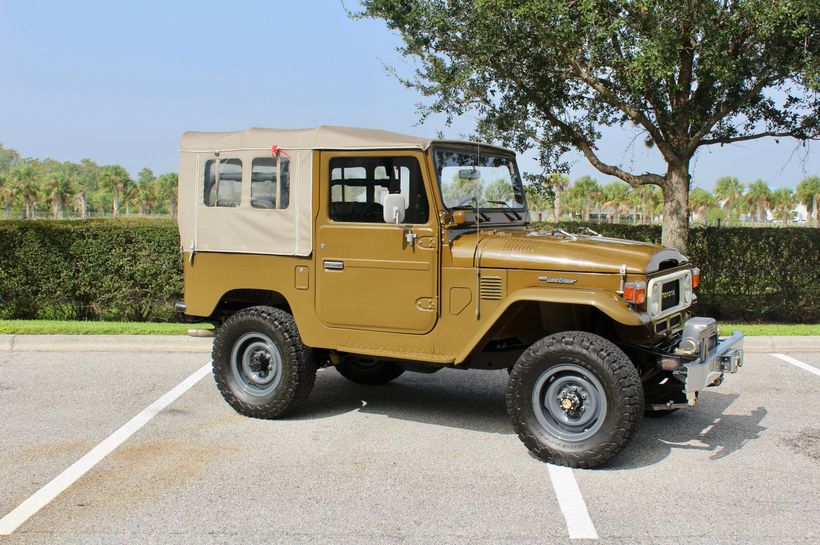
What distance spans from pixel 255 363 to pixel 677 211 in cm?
655

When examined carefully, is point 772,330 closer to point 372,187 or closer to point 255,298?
point 372,187

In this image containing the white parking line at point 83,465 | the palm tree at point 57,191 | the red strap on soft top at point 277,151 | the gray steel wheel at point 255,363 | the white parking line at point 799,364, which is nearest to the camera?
the white parking line at point 83,465

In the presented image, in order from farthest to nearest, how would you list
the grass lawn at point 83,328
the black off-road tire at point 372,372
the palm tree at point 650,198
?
the palm tree at point 650,198, the grass lawn at point 83,328, the black off-road tire at point 372,372

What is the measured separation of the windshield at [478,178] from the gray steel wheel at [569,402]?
145 centimetres

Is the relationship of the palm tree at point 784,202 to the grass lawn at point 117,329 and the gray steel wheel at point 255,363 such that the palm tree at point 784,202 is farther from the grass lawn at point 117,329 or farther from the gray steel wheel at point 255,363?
the gray steel wheel at point 255,363

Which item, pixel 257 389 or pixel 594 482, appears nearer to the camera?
pixel 594 482

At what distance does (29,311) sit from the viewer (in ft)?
34.5

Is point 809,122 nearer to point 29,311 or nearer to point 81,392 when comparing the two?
point 81,392

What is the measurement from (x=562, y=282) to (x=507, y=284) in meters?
0.38

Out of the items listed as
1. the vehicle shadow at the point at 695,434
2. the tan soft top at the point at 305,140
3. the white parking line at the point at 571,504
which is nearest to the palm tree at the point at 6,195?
the tan soft top at the point at 305,140

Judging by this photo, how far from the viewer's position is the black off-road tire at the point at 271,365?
595cm

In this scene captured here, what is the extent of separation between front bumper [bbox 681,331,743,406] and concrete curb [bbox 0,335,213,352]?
227 inches

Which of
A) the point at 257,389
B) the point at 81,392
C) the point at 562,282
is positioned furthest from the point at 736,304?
the point at 81,392

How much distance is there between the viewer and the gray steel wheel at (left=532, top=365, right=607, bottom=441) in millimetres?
4953
